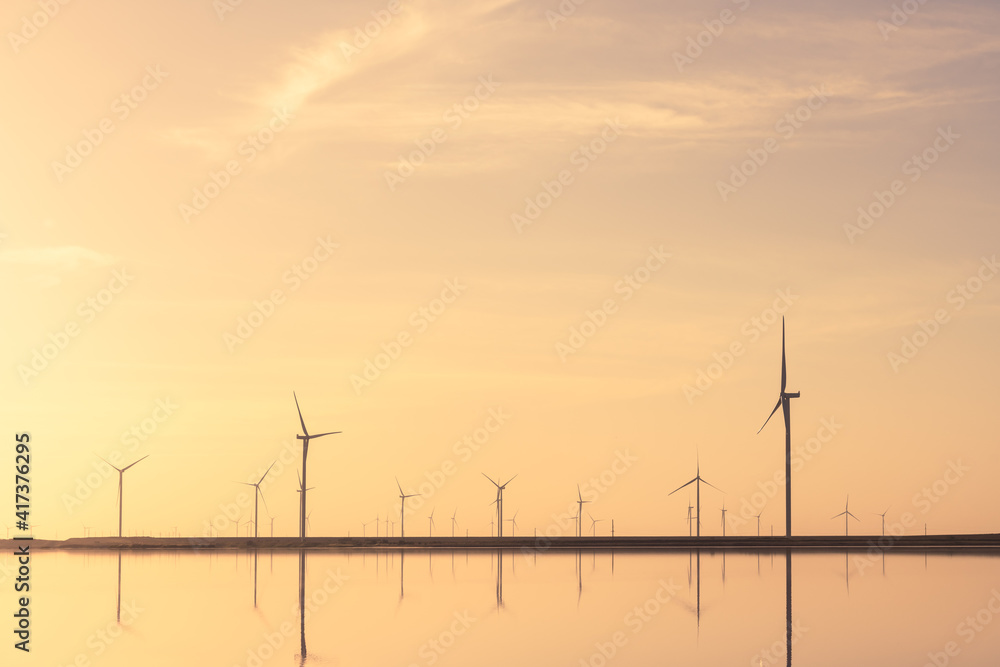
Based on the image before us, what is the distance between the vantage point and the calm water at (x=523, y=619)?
38438mm

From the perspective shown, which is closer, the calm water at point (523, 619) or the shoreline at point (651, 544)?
the calm water at point (523, 619)

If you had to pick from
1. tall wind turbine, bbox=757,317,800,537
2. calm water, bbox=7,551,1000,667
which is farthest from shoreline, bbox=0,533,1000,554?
calm water, bbox=7,551,1000,667

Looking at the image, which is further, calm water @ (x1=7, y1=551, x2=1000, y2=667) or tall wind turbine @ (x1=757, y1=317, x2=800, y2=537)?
tall wind turbine @ (x1=757, y1=317, x2=800, y2=537)

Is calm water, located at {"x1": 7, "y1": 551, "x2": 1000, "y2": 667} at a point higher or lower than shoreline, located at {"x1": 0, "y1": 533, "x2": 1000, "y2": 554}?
higher

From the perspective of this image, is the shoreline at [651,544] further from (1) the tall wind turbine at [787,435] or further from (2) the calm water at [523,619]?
(2) the calm water at [523,619]

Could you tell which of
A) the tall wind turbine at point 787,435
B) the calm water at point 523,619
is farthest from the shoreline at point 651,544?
the calm water at point 523,619

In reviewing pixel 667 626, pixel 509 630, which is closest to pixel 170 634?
pixel 509 630

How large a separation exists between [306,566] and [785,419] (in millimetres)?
61345

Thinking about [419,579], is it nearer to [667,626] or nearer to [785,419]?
[667,626]

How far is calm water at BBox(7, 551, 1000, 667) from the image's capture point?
126 ft

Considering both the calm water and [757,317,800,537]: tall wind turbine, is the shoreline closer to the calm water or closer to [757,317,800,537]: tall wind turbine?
[757,317,800,537]: tall wind turbine

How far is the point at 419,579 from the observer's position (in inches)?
3110

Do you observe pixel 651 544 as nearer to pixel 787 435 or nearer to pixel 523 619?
pixel 787 435

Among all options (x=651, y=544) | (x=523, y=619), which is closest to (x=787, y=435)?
(x=651, y=544)
